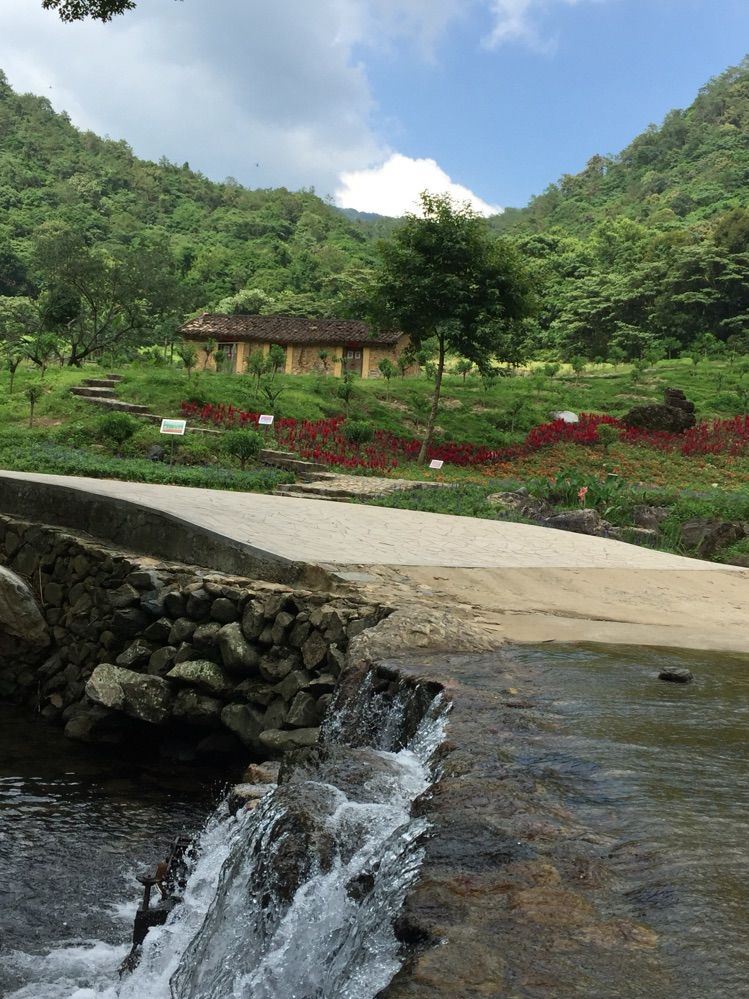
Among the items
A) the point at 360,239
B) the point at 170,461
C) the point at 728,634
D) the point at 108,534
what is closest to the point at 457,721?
the point at 728,634

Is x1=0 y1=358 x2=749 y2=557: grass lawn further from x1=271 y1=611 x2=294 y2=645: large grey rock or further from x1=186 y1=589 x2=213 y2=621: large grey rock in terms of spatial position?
x1=271 y1=611 x2=294 y2=645: large grey rock

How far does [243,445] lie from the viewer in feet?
59.4

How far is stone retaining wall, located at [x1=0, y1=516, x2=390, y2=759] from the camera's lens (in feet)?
19.6

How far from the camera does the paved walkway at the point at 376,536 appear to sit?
298 inches

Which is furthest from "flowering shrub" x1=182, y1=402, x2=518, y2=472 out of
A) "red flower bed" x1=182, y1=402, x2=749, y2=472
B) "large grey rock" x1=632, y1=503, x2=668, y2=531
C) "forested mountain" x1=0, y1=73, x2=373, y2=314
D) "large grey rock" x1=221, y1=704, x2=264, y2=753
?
"forested mountain" x1=0, y1=73, x2=373, y2=314

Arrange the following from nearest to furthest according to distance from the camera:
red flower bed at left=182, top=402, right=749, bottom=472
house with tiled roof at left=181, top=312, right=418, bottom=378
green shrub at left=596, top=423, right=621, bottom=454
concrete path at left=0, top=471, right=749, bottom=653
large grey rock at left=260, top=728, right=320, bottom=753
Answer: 1. large grey rock at left=260, top=728, right=320, bottom=753
2. concrete path at left=0, top=471, right=749, bottom=653
3. red flower bed at left=182, top=402, right=749, bottom=472
4. green shrub at left=596, top=423, right=621, bottom=454
5. house with tiled roof at left=181, top=312, right=418, bottom=378

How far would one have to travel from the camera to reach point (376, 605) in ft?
19.5

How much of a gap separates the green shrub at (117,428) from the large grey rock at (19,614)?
391 inches

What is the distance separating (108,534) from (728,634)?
5437 mm

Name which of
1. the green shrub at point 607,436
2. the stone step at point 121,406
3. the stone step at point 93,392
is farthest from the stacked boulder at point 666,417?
the stone step at point 93,392

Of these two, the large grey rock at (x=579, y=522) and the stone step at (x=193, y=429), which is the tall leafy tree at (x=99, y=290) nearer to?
the stone step at (x=193, y=429)

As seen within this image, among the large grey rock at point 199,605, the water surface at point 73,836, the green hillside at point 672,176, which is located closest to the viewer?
the water surface at point 73,836

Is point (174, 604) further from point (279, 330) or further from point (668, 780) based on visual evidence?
point (279, 330)

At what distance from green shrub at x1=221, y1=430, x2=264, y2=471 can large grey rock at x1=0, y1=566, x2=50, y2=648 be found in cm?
953
